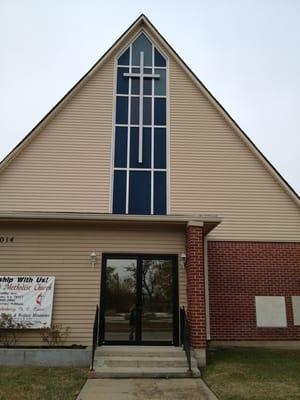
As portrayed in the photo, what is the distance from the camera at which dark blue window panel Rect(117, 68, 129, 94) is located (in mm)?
14484

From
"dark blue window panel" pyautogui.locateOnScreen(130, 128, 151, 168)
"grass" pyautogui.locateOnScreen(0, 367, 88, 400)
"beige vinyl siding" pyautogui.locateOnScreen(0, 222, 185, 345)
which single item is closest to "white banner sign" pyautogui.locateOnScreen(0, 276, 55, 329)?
"beige vinyl siding" pyautogui.locateOnScreen(0, 222, 185, 345)

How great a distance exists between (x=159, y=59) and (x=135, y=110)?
2299 millimetres

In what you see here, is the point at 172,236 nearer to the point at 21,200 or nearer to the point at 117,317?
the point at 117,317

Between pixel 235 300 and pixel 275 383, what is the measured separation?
A: 4.80m

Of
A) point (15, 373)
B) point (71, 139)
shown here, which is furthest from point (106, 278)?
point (71, 139)

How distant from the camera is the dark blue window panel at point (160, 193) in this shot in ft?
43.6

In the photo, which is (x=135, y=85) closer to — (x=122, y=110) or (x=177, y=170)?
(x=122, y=110)

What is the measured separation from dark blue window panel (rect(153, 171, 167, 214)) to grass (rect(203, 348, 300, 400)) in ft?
15.2

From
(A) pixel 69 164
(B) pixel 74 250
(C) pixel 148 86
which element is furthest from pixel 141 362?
(C) pixel 148 86

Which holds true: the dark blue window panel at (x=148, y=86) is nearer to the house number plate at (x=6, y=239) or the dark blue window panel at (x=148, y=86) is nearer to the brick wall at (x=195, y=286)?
the brick wall at (x=195, y=286)

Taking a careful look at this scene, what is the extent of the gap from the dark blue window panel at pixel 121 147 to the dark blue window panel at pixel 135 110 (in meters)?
0.47

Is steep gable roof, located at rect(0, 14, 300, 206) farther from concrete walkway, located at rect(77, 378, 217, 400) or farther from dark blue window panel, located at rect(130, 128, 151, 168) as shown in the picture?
concrete walkway, located at rect(77, 378, 217, 400)

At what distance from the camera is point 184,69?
48.3 ft

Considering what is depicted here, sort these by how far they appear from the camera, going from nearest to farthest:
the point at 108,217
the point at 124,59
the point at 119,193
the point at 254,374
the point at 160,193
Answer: the point at 254,374 → the point at 108,217 → the point at 119,193 → the point at 160,193 → the point at 124,59
